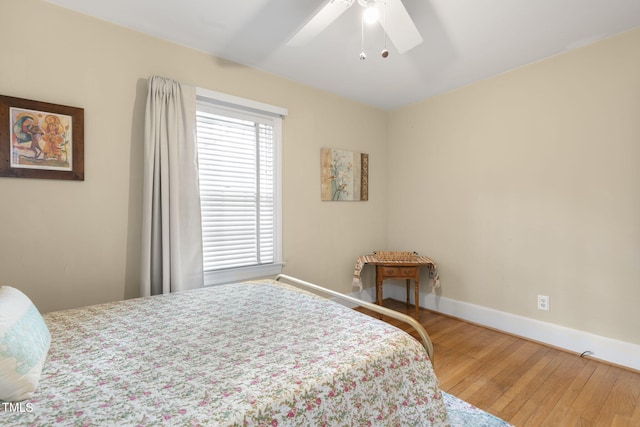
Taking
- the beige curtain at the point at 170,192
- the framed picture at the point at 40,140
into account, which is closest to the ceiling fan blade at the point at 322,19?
the beige curtain at the point at 170,192

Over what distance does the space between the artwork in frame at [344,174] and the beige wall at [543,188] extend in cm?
63

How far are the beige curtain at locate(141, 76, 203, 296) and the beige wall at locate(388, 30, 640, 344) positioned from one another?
2.45 m

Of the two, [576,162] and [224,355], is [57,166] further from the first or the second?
[576,162]

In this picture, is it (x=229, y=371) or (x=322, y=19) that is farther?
(x=322, y=19)

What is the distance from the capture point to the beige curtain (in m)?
2.00

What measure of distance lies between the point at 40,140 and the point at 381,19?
2.06m

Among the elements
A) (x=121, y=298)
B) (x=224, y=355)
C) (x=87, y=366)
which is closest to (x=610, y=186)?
(x=224, y=355)

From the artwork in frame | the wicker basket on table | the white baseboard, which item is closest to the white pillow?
the artwork in frame

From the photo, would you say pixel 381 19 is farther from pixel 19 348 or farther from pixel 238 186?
pixel 19 348

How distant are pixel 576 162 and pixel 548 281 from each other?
0.99 m

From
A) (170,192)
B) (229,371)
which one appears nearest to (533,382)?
(229,371)

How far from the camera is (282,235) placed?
9.27 ft

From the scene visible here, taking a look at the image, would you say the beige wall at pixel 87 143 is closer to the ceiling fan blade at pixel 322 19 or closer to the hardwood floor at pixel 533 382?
the ceiling fan blade at pixel 322 19

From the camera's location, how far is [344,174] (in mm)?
3297
